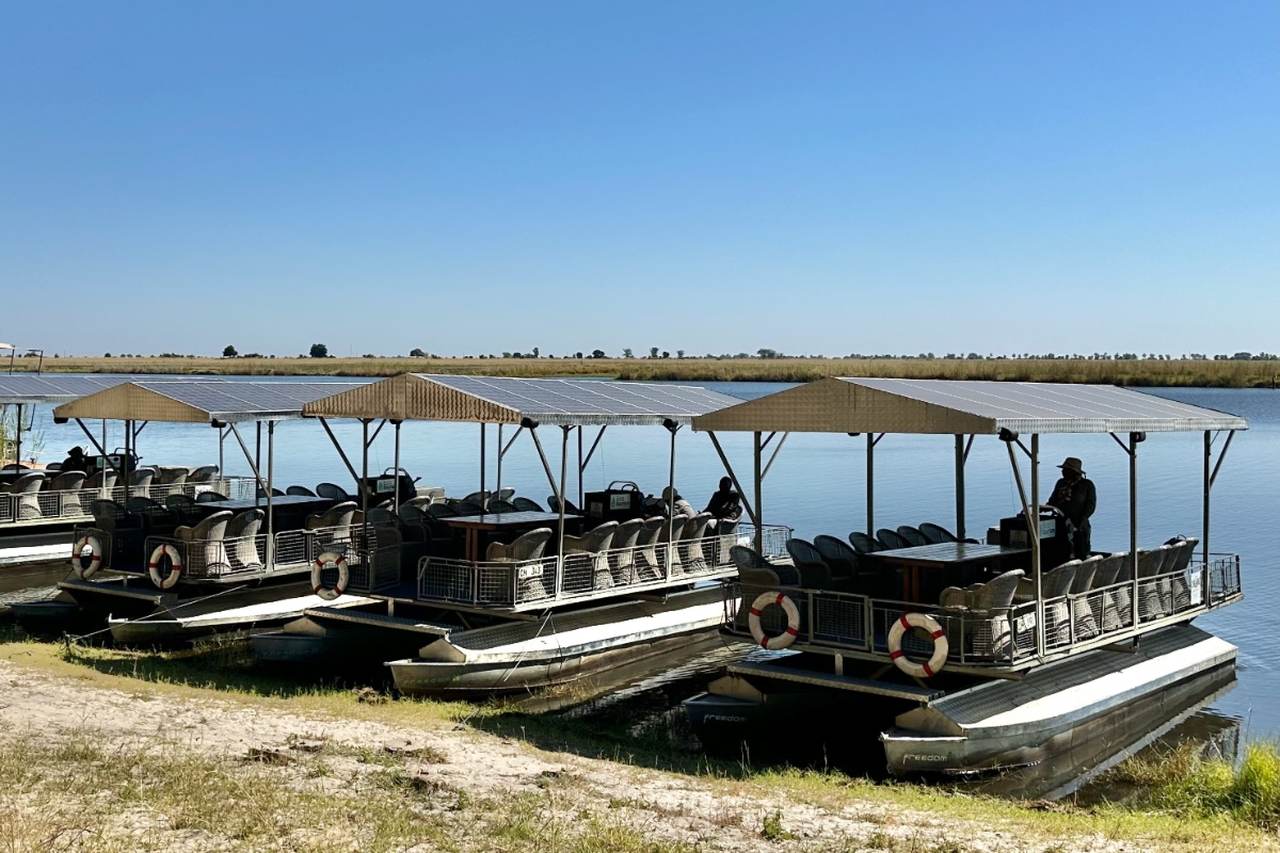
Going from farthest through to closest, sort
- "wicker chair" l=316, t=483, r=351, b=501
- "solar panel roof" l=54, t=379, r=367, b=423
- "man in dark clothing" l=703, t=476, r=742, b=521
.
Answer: "wicker chair" l=316, t=483, r=351, b=501, "man in dark clothing" l=703, t=476, r=742, b=521, "solar panel roof" l=54, t=379, r=367, b=423

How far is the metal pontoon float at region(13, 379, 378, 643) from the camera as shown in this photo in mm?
15539

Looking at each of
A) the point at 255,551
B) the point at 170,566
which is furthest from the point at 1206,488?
the point at 170,566

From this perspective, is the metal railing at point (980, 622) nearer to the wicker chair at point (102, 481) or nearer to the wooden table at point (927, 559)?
the wooden table at point (927, 559)

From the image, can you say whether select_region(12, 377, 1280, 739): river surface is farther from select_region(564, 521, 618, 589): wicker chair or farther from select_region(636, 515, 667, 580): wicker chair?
select_region(564, 521, 618, 589): wicker chair

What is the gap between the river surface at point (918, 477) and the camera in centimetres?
1966

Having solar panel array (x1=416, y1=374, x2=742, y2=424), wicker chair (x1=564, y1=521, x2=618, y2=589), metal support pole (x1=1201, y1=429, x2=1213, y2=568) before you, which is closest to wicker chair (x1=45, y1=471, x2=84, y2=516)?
solar panel array (x1=416, y1=374, x2=742, y2=424)

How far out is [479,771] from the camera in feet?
32.7

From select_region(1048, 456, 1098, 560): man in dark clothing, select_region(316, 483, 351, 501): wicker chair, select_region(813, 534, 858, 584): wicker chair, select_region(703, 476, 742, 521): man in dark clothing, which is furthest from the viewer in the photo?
select_region(316, 483, 351, 501): wicker chair

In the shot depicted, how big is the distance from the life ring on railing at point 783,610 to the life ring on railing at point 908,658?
3.09 ft

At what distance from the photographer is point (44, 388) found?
23297 mm

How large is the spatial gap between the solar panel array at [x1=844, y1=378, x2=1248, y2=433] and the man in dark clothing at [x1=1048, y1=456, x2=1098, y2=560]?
0.72 meters

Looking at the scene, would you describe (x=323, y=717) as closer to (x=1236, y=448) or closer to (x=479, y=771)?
(x=479, y=771)

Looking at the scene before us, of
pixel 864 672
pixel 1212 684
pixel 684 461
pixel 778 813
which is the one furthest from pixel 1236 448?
pixel 778 813

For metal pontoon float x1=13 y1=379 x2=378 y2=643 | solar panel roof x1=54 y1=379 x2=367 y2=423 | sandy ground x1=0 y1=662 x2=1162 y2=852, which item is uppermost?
solar panel roof x1=54 y1=379 x2=367 y2=423
